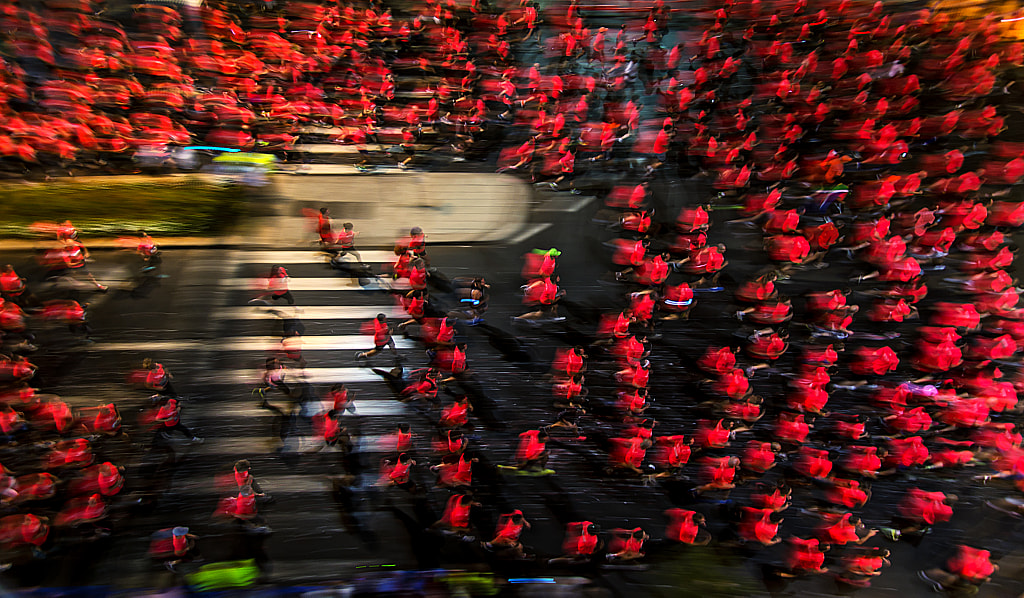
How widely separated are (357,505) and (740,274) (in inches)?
286

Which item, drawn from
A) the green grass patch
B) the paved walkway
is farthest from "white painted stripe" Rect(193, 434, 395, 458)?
the green grass patch

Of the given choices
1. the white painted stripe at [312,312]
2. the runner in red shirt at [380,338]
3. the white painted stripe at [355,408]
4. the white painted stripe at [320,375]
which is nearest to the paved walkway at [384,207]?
the white painted stripe at [312,312]

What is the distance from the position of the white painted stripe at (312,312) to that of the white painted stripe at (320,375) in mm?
903

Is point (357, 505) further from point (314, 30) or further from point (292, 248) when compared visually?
point (314, 30)

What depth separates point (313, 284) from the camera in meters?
8.51

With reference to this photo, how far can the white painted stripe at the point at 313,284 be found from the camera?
842 cm

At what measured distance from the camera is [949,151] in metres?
9.49

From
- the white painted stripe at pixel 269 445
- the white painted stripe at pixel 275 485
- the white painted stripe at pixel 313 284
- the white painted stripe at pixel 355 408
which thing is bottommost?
the white painted stripe at pixel 275 485

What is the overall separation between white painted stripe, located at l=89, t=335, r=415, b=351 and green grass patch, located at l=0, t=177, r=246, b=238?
2143 mm

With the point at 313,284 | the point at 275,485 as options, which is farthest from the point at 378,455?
the point at 313,284

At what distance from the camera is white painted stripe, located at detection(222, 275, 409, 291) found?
8.42 meters

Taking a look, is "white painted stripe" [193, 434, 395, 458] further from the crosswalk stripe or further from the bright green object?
the crosswalk stripe

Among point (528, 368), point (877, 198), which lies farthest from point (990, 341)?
point (528, 368)

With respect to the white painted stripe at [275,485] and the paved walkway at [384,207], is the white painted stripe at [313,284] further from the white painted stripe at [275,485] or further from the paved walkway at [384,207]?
the white painted stripe at [275,485]
